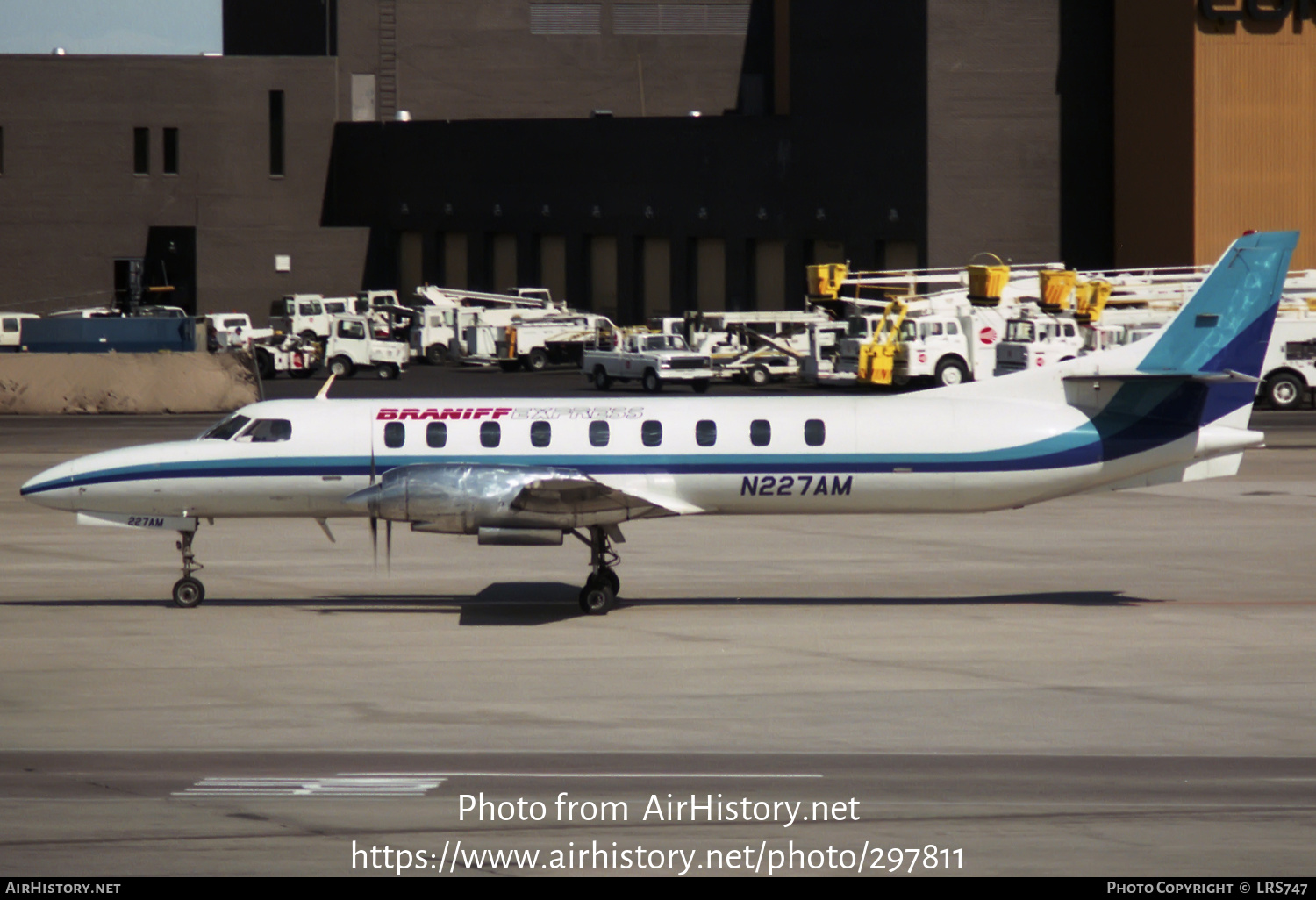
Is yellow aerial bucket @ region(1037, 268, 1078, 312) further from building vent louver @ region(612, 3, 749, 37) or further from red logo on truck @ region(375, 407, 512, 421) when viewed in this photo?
building vent louver @ region(612, 3, 749, 37)

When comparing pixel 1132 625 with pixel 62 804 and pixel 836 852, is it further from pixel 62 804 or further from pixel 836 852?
pixel 62 804

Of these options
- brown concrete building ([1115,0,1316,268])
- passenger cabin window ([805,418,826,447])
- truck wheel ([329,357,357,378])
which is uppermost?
brown concrete building ([1115,0,1316,268])

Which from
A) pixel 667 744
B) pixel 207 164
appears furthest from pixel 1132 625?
pixel 207 164

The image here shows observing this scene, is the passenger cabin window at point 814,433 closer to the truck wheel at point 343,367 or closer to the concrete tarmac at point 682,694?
the concrete tarmac at point 682,694

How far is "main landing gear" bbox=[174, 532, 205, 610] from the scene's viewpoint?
73.2ft

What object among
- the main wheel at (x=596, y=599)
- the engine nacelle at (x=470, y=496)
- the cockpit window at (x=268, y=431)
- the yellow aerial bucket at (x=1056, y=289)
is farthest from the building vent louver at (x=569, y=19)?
the engine nacelle at (x=470, y=496)

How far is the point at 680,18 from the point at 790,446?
2836 inches

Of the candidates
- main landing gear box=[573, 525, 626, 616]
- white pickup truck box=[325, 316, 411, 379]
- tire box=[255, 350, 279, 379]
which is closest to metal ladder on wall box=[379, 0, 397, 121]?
white pickup truck box=[325, 316, 411, 379]

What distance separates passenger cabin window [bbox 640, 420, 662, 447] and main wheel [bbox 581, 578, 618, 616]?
1.89m

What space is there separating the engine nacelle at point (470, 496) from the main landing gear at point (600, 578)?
1.04 meters

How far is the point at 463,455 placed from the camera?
71.6 feet

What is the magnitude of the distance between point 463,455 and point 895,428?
543 centimetres

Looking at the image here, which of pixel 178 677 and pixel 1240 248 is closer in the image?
pixel 178 677

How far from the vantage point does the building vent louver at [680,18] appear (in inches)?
3531
